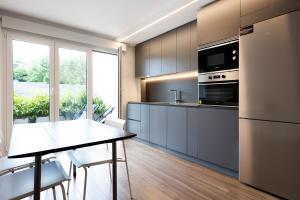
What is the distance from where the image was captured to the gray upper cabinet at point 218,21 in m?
2.30

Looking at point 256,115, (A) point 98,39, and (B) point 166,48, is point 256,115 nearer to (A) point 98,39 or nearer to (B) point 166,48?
(B) point 166,48

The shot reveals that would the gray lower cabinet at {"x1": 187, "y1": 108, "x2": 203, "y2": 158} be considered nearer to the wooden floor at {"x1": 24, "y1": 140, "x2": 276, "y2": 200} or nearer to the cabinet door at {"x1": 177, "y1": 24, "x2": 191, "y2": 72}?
the wooden floor at {"x1": 24, "y1": 140, "x2": 276, "y2": 200}

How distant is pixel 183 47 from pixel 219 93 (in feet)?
4.04

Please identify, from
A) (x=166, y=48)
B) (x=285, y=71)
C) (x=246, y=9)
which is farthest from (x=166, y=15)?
(x=285, y=71)

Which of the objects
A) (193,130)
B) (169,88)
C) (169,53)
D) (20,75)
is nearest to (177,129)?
(193,130)

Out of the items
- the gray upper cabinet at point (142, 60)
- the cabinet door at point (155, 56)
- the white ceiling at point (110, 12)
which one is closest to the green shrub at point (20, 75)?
the white ceiling at point (110, 12)

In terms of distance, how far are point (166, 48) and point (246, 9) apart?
178 cm

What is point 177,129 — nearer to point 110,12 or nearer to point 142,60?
point 142,60

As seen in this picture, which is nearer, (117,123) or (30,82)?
(117,123)

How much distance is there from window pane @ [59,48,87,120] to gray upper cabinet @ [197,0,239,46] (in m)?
2.67

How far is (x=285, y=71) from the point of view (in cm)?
176

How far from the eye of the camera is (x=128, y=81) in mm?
4695

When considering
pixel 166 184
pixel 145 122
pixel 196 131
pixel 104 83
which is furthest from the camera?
pixel 104 83

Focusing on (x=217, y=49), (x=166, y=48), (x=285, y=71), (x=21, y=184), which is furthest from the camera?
(x=166, y=48)
